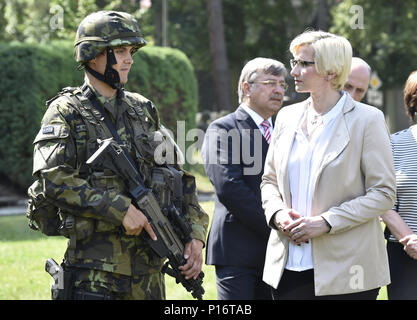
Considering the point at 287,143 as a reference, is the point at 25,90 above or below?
above

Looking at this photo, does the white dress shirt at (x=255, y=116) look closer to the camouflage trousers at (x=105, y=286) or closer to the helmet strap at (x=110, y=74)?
the helmet strap at (x=110, y=74)

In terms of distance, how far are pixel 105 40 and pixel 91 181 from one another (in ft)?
2.46

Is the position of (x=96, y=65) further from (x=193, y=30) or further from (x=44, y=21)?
(x=193, y=30)

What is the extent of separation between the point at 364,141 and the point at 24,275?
4649mm

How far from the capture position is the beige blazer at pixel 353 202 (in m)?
3.49

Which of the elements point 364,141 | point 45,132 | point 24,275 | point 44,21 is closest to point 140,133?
point 45,132

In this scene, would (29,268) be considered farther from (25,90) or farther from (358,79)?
(25,90)

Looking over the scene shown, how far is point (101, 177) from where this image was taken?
139 inches

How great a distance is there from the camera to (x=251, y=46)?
3178 cm

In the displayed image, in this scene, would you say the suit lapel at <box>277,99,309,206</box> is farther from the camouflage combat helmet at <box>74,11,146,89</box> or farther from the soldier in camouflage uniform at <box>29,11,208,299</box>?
the camouflage combat helmet at <box>74,11,146,89</box>

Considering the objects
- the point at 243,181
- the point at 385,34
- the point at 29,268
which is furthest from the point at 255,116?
the point at 385,34

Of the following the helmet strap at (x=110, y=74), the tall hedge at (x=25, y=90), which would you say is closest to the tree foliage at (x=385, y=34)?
the tall hedge at (x=25, y=90)

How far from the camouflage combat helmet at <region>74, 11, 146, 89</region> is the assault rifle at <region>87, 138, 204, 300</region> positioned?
0.40m

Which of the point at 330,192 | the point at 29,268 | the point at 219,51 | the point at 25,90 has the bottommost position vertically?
the point at 29,268
